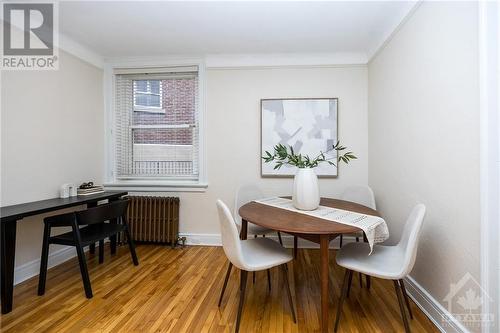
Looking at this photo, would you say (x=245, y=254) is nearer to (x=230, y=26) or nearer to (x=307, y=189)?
(x=307, y=189)

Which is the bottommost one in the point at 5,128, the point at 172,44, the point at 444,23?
the point at 5,128

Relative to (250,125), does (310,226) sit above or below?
below

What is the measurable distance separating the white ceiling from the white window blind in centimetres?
39

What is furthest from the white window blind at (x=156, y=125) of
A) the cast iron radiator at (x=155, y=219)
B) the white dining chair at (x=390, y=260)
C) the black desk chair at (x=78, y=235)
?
the white dining chair at (x=390, y=260)

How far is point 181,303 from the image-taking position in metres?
1.85

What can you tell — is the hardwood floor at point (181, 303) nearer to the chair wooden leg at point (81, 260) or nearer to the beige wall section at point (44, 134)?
the chair wooden leg at point (81, 260)

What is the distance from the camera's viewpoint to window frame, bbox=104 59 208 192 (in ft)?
10.1

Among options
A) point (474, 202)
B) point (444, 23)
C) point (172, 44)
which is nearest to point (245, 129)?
point (172, 44)

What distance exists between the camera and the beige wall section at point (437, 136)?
4.36 feet

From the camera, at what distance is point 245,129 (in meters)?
3.04

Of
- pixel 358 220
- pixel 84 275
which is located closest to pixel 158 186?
pixel 84 275

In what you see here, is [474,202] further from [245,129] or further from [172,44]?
[172,44]

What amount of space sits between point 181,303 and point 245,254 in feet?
2.34

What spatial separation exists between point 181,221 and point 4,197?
1.72 m
